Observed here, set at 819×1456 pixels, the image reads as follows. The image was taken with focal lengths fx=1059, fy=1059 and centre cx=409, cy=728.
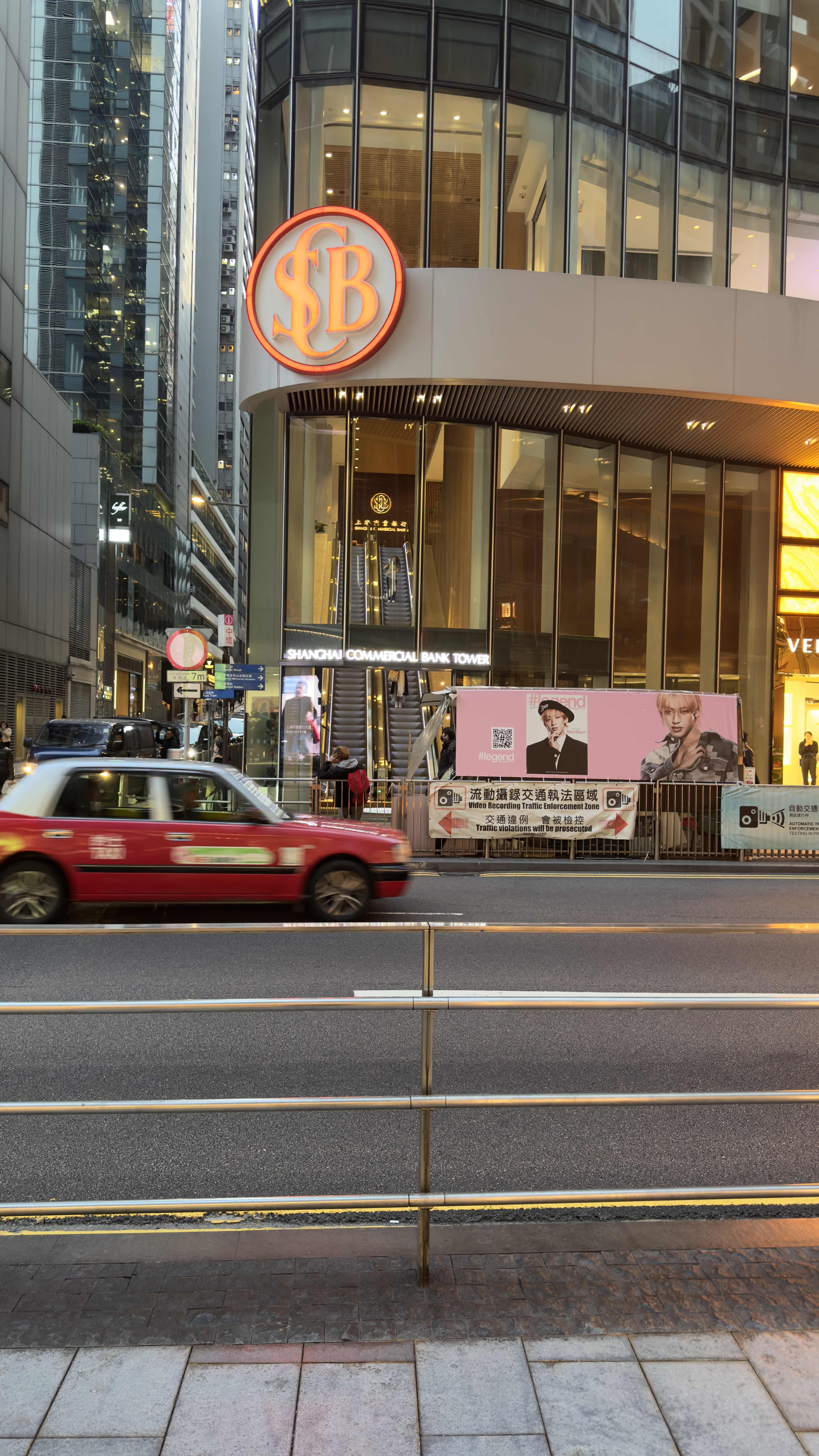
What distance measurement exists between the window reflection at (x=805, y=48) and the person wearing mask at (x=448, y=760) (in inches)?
809

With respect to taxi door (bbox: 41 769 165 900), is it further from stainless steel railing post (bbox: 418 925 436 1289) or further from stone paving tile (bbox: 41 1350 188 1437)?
stone paving tile (bbox: 41 1350 188 1437)

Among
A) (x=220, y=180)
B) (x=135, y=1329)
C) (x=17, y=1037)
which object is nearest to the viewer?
(x=135, y=1329)

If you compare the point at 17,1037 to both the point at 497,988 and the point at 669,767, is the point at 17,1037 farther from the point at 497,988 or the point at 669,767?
the point at 669,767

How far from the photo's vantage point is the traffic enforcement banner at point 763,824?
17.5 meters

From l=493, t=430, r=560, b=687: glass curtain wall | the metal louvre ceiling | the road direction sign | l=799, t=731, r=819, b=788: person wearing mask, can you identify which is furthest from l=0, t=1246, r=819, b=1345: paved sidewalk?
l=799, t=731, r=819, b=788: person wearing mask

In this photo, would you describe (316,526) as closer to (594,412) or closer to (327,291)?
(327,291)

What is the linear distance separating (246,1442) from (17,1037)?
15.1ft

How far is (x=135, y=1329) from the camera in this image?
299 centimetres

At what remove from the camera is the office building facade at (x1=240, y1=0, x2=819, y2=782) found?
24.0 m

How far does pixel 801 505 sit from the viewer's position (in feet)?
102

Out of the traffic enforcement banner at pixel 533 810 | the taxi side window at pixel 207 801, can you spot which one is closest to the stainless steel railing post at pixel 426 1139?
the taxi side window at pixel 207 801

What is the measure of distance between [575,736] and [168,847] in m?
9.21

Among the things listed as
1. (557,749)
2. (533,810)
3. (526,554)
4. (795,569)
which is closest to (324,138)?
(526,554)

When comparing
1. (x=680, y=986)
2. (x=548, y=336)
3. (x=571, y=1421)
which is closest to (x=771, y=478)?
(x=548, y=336)
